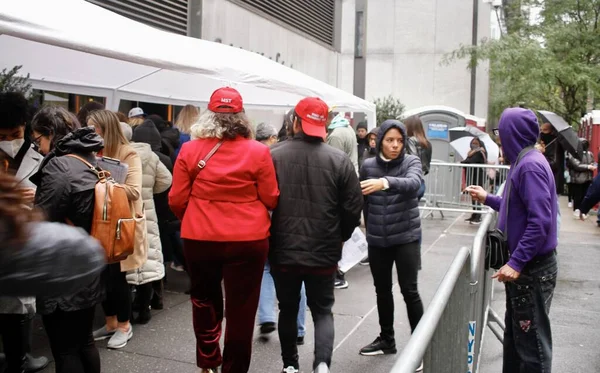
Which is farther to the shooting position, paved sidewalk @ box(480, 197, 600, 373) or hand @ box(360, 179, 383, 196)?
paved sidewalk @ box(480, 197, 600, 373)

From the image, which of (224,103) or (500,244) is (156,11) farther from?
(500,244)

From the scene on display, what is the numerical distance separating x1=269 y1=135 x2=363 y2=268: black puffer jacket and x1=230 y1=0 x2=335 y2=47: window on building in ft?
32.8

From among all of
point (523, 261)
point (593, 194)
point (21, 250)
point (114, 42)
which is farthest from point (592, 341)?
point (21, 250)

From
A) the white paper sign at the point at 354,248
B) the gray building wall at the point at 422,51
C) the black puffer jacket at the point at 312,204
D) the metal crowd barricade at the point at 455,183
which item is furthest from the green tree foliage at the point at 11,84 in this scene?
the gray building wall at the point at 422,51

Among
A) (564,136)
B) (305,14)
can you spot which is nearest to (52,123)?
(564,136)

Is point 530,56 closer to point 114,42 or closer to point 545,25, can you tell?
point 545,25

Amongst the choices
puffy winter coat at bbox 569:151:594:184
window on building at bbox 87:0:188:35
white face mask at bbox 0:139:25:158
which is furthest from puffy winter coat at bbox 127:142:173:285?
puffy winter coat at bbox 569:151:594:184

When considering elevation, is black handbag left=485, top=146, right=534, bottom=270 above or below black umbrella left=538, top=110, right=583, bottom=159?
below

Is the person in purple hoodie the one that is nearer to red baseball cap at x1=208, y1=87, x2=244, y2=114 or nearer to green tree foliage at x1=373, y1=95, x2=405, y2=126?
red baseball cap at x1=208, y1=87, x2=244, y2=114

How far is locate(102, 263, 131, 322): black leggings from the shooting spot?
5.16 meters

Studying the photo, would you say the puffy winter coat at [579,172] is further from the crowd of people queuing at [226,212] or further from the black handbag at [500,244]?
the black handbag at [500,244]

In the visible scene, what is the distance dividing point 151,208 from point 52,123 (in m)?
1.70

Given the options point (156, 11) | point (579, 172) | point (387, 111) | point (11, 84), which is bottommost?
point (579, 172)

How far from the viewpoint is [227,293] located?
161 inches
